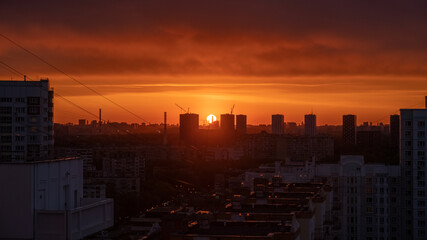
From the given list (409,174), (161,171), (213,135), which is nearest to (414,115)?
(409,174)

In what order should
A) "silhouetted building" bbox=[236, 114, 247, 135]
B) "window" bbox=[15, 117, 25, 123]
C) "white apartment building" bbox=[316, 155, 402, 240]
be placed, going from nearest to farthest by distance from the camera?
1. "white apartment building" bbox=[316, 155, 402, 240]
2. "window" bbox=[15, 117, 25, 123]
3. "silhouetted building" bbox=[236, 114, 247, 135]

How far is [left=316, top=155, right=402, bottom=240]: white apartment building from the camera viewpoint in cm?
2233

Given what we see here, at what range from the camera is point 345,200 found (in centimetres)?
2248

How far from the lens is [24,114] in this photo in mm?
32312

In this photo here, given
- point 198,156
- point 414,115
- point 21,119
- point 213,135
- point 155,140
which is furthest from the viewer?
point 213,135

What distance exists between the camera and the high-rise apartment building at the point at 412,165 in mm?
22203

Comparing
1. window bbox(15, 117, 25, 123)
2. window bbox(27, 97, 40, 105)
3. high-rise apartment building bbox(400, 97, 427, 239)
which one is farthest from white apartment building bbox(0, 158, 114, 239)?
window bbox(27, 97, 40, 105)

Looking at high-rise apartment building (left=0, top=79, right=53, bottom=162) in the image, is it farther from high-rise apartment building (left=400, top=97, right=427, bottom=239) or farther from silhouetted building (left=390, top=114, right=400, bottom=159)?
silhouetted building (left=390, top=114, right=400, bottom=159)

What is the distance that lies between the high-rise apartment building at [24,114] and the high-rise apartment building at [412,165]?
1562 centimetres

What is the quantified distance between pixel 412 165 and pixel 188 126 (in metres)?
73.2

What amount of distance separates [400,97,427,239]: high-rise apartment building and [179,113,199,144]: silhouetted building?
69333mm

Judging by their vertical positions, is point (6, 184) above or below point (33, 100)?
below

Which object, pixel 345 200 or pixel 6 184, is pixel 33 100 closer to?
pixel 345 200

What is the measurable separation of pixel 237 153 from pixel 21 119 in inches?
1903
